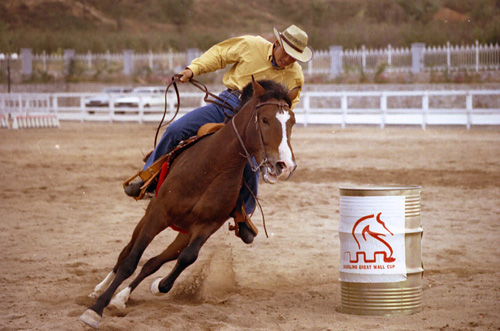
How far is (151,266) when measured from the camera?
561 cm

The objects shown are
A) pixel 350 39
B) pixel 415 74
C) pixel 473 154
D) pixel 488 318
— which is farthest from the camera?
pixel 350 39

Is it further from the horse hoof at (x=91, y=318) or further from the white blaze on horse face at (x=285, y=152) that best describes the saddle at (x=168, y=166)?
the horse hoof at (x=91, y=318)

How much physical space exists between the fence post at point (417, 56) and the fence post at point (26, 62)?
24.6 m

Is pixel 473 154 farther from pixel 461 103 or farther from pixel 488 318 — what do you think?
pixel 461 103

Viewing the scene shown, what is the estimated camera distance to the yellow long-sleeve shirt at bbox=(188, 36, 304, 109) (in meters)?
6.12

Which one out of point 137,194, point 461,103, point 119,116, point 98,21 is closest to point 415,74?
point 461,103

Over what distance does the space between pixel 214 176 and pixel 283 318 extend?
3.86 ft

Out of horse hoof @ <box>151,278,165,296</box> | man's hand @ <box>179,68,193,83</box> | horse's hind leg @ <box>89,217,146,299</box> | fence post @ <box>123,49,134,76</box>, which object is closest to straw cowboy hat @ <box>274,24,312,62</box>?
man's hand @ <box>179,68,193,83</box>

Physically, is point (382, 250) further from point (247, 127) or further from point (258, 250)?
point (258, 250)

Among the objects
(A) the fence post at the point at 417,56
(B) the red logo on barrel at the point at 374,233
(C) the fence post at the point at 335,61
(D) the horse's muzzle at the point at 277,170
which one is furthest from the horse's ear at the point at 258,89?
(C) the fence post at the point at 335,61

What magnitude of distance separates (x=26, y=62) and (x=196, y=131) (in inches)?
1738

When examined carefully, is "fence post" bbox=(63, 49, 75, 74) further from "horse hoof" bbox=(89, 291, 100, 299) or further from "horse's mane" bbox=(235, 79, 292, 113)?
"horse's mane" bbox=(235, 79, 292, 113)

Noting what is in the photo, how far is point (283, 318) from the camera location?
5371mm

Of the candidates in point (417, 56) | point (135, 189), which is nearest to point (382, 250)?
point (135, 189)
